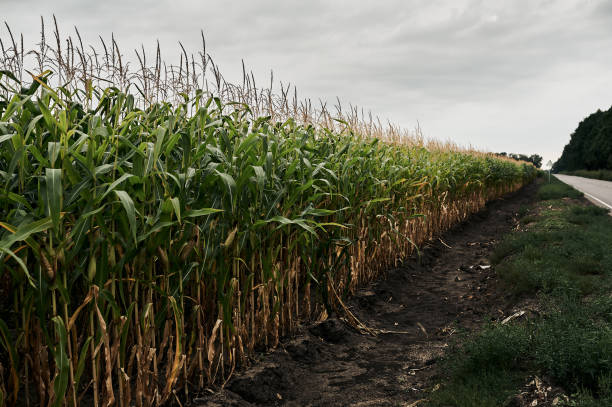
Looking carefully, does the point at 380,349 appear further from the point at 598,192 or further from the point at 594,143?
the point at 594,143

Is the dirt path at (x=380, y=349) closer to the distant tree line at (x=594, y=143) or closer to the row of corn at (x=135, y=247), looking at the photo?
the row of corn at (x=135, y=247)

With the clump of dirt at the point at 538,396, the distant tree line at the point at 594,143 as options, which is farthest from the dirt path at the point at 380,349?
the distant tree line at the point at 594,143

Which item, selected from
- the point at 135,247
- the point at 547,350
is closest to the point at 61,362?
the point at 135,247

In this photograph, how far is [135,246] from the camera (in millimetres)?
2090

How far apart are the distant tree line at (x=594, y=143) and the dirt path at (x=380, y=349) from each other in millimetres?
47423

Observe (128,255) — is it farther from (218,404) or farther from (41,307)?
(218,404)

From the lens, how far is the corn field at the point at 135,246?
1.96 meters

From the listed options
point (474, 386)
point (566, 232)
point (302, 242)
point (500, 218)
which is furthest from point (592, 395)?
point (500, 218)

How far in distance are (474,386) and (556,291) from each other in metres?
2.10

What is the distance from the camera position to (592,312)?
3643 mm

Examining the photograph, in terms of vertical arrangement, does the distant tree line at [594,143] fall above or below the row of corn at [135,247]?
above

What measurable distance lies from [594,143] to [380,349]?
2222 inches

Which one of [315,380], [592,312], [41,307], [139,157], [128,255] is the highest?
[139,157]

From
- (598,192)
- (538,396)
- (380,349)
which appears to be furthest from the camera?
(598,192)
